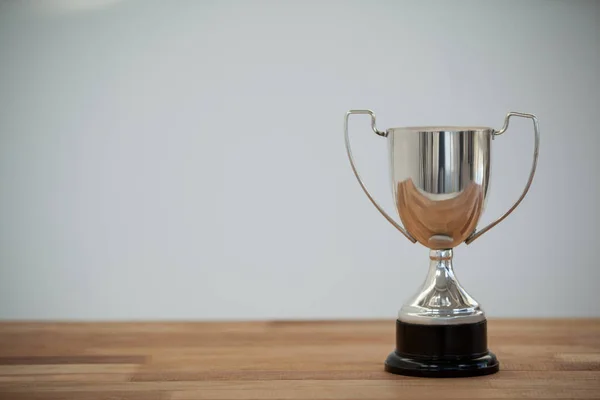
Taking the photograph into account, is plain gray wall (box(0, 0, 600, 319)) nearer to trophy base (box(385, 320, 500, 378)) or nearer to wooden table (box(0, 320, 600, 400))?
wooden table (box(0, 320, 600, 400))

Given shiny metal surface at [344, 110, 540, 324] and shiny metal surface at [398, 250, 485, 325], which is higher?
shiny metal surface at [344, 110, 540, 324]

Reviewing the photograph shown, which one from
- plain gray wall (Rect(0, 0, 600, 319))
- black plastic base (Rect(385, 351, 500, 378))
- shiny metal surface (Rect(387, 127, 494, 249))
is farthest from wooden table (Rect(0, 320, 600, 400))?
plain gray wall (Rect(0, 0, 600, 319))

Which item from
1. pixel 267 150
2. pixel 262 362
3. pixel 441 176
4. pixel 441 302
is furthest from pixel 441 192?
pixel 267 150

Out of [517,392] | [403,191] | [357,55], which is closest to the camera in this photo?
[517,392]

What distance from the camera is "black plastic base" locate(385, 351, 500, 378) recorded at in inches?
38.5

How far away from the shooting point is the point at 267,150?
2072 mm

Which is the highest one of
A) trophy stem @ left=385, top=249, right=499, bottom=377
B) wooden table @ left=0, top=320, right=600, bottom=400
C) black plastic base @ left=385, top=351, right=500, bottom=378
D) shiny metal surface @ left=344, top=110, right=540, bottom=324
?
shiny metal surface @ left=344, top=110, right=540, bottom=324

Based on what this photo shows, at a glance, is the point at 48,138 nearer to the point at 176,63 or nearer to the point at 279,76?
the point at 176,63

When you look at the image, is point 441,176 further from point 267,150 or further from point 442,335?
point 267,150

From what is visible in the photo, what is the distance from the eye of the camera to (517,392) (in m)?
0.89

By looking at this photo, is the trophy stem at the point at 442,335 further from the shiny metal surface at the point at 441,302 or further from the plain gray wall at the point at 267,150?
the plain gray wall at the point at 267,150

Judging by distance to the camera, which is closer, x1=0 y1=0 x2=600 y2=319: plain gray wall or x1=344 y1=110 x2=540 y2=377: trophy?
x1=344 y1=110 x2=540 y2=377: trophy

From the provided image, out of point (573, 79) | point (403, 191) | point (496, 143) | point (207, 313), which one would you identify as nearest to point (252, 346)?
point (403, 191)

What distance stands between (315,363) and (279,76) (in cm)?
111
